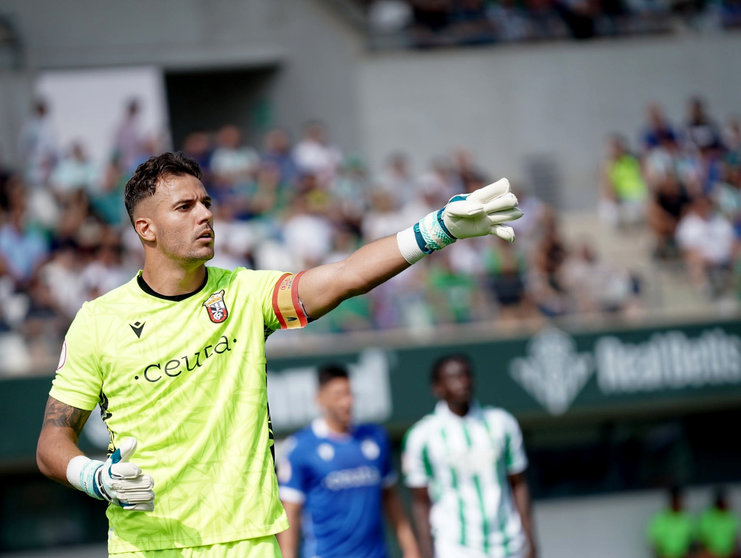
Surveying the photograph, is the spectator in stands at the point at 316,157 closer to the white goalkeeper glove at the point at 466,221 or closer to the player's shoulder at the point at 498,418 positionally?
the player's shoulder at the point at 498,418

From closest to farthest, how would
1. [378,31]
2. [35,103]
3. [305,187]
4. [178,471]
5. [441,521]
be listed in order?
[178,471] < [441,521] < [305,187] < [35,103] < [378,31]

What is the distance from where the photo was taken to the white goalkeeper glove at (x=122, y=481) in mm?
3678

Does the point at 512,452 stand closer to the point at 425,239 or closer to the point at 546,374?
the point at 425,239

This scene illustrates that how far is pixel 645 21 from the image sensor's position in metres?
20.7

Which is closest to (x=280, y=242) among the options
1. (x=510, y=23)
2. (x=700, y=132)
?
(x=700, y=132)

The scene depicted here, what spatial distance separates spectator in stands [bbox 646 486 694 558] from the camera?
15.4 meters

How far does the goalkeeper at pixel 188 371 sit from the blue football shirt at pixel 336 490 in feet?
10.8

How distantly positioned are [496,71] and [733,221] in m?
5.68

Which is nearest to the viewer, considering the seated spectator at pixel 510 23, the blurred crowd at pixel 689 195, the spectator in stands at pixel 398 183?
the blurred crowd at pixel 689 195

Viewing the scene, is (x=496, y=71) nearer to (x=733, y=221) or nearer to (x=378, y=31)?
(x=378, y=31)

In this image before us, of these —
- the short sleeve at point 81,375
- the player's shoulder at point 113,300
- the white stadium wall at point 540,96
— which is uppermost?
the white stadium wall at point 540,96

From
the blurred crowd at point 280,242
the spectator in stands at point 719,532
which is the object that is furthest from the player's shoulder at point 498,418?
the spectator in stands at point 719,532

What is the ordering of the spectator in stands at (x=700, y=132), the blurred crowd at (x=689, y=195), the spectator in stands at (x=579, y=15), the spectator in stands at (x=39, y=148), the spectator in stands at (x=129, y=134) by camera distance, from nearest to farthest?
the blurred crowd at (x=689, y=195) → the spectator in stands at (x=39, y=148) → the spectator in stands at (x=129, y=134) → the spectator in stands at (x=700, y=132) → the spectator in stands at (x=579, y=15)

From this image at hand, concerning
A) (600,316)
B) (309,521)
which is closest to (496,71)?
(600,316)
